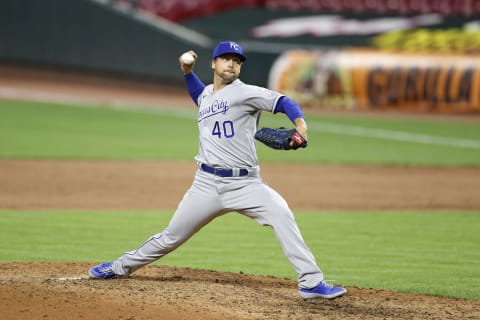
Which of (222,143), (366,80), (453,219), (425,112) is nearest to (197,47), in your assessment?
(366,80)

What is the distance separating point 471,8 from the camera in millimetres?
29391

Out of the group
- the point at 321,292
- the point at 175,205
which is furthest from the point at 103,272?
the point at 175,205

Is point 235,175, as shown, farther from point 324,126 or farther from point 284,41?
point 284,41

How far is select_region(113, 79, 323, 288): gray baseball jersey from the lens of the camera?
23.2 feet

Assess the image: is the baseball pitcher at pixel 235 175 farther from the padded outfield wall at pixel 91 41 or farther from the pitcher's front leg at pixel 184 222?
the padded outfield wall at pixel 91 41

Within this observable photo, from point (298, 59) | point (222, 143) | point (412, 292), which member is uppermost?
point (298, 59)

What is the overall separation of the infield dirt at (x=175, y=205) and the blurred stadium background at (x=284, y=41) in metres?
2.45

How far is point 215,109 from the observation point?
7.23m

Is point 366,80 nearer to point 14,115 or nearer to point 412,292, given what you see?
point 14,115

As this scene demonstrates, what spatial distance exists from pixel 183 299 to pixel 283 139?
1461 millimetres

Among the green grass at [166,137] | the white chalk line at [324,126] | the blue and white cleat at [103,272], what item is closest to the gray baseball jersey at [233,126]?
the blue and white cleat at [103,272]

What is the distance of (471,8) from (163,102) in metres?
10.3

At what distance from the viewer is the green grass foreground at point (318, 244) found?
28.7 feet

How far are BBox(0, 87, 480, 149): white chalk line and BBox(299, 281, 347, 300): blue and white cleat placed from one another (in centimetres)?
1350
